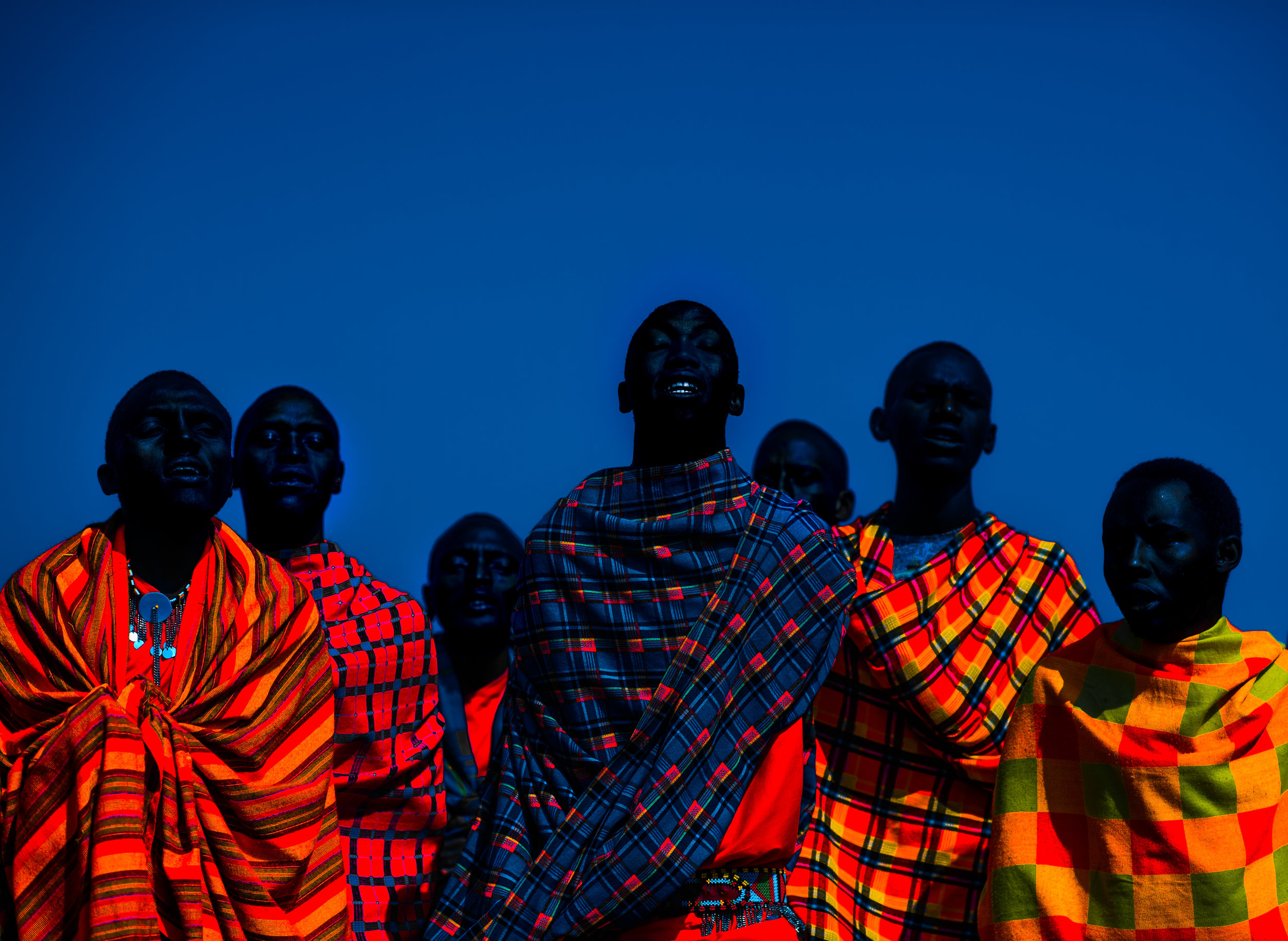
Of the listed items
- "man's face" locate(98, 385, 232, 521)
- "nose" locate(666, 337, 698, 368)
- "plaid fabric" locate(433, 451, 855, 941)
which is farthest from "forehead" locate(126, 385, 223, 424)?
"nose" locate(666, 337, 698, 368)

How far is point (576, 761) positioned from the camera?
4406 mm

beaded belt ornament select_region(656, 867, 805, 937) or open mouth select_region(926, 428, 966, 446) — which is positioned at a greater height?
open mouth select_region(926, 428, 966, 446)

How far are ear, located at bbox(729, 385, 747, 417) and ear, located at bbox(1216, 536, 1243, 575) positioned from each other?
65.2 inches

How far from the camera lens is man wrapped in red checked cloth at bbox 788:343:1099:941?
5262 mm

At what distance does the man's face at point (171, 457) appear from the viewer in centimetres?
455

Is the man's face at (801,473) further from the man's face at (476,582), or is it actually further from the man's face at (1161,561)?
the man's face at (1161,561)

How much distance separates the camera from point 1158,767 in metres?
4.25

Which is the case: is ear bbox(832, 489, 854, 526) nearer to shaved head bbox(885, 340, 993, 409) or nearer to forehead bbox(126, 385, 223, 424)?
shaved head bbox(885, 340, 993, 409)

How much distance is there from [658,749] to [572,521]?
33.7 inches

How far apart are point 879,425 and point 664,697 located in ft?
8.09

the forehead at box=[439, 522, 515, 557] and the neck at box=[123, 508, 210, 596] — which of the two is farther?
the forehead at box=[439, 522, 515, 557]

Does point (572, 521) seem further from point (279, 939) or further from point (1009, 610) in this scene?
point (1009, 610)

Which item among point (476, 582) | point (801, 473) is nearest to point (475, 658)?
point (476, 582)

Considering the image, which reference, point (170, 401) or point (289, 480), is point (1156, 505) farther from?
point (289, 480)
